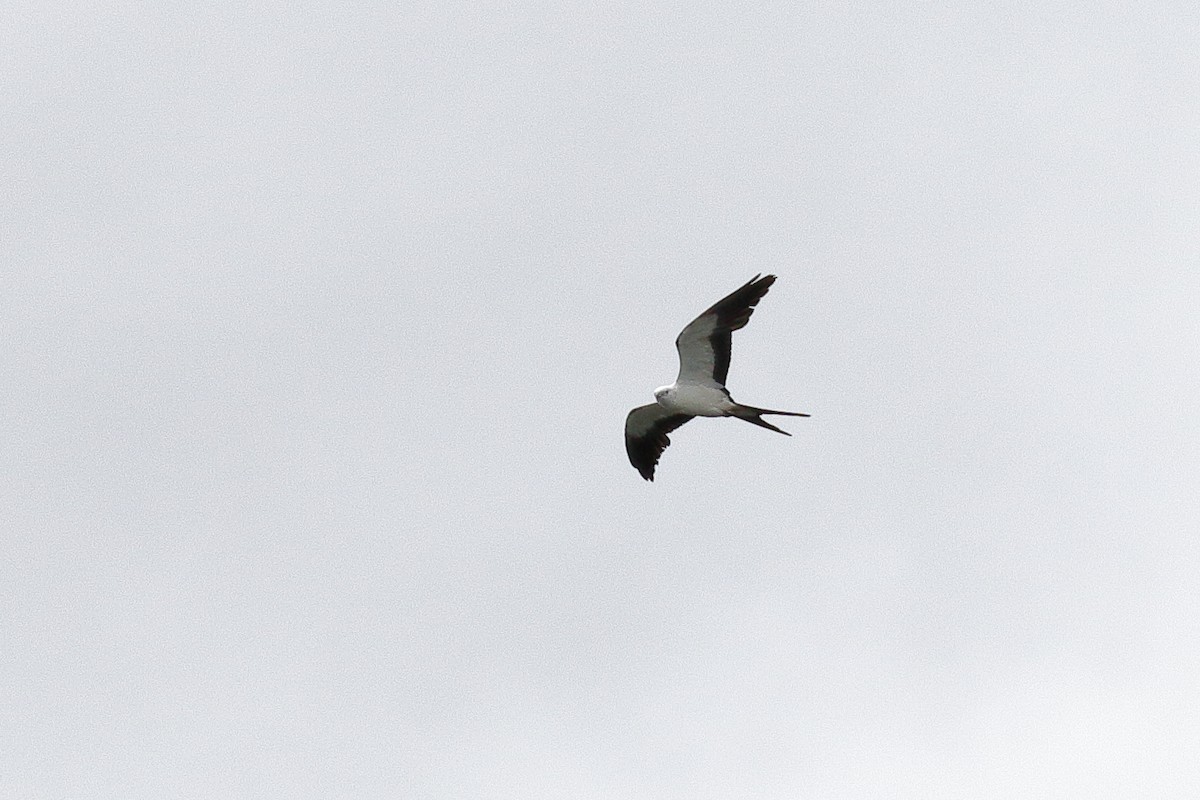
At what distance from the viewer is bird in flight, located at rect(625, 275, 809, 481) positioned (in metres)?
36.1

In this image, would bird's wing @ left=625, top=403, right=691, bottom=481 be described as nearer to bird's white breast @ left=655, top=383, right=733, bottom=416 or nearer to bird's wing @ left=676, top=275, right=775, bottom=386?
bird's white breast @ left=655, top=383, right=733, bottom=416

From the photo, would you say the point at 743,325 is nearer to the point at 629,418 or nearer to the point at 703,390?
the point at 703,390

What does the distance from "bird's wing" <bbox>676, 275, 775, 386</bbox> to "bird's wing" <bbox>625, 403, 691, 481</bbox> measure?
2026 millimetres

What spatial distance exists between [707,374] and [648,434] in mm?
3028

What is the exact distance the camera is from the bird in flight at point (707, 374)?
3609 cm

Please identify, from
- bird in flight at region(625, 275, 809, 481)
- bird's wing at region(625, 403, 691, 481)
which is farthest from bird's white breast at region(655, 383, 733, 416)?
bird's wing at region(625, 403, 691, 481)

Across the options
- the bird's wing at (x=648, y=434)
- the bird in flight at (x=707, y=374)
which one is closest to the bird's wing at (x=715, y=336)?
the bird in flight at (x=707, y=374)

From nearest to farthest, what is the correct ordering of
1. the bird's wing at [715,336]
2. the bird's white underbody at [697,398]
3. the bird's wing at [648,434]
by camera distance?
the bird's wing at [715,336]
the bird's white underbody at [697,398]
the bird's wing at [648,434]

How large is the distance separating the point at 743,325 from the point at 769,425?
78.0 inches

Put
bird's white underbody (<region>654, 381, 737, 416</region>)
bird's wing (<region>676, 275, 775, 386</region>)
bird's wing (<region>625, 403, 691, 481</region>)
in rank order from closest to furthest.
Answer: bird's wing (<region>676, 275, 775, 386</region>)
bird's white underbody (<region>654, 381, 737, 416</region>)
bird's wing (<region>625, 403, 691, 481</region>)

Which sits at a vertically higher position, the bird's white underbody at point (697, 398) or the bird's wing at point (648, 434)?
the bird's wing at point (648, 434)

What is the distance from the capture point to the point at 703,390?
3734cm

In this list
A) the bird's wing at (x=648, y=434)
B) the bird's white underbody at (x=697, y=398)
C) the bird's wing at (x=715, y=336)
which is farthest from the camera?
the bird's wing at (x=648, y=434)

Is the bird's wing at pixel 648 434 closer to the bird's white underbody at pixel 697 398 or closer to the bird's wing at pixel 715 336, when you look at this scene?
the bird's white underbody at pixel 697 398
